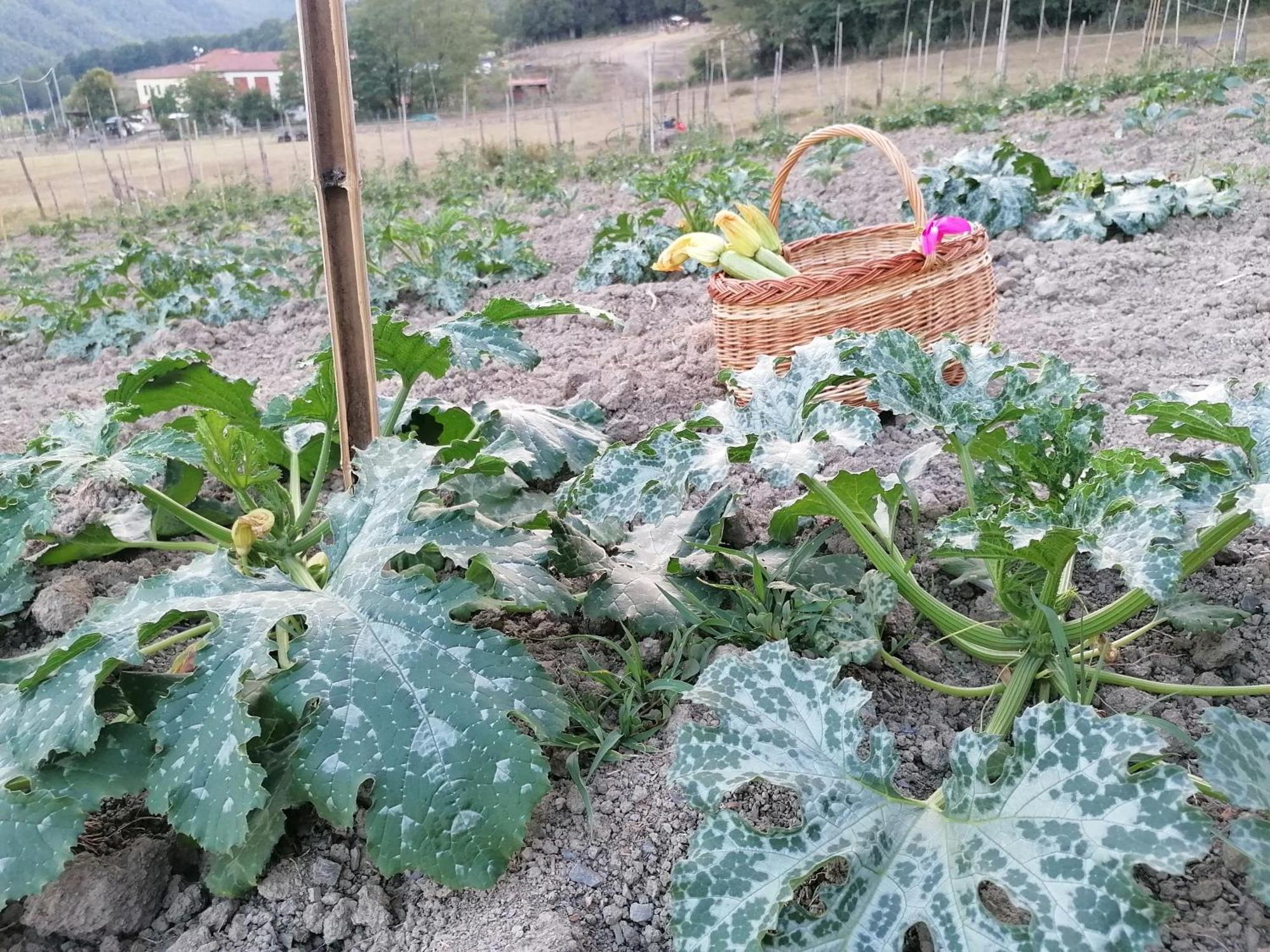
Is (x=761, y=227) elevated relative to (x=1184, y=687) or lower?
elevated

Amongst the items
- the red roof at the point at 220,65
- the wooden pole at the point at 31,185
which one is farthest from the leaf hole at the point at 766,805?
the red roof at the point at 220,65

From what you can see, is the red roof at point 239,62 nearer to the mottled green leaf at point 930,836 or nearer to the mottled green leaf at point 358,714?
the mottled green leaf at point 358,714

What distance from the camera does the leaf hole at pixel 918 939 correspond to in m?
1.19

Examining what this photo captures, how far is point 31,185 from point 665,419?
39.4 feet

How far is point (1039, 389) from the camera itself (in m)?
1.61

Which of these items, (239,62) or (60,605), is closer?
(60,605)

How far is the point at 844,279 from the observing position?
8.56 ft

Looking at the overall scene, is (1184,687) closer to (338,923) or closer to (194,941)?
(338,923)

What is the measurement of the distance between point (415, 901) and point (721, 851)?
48 cm

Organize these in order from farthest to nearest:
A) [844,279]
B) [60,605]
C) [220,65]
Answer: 1. [220,65]
2. [844,279]
3. [60,605]

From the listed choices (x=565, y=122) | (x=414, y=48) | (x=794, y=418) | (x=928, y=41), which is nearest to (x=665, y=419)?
(x=794, y=418)

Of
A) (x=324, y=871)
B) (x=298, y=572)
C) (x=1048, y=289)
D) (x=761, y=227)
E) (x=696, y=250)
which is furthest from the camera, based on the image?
(x=1048, y=289)

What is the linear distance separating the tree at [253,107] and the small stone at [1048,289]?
1504 centimetres

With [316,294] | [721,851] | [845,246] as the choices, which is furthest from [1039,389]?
[316,294]
